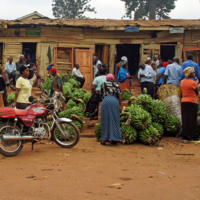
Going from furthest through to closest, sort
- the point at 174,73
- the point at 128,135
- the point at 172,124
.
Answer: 1. the point at 174,73
2. the point at 172,124
3. the point at 128,135

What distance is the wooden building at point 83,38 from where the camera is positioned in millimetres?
16125

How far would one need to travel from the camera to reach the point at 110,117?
6484 mm

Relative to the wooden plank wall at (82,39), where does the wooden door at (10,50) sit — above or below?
below

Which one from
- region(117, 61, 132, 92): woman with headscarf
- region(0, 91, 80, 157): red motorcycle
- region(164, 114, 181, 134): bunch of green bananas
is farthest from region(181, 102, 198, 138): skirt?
region(0, 91, 80, 157): red motorcycle

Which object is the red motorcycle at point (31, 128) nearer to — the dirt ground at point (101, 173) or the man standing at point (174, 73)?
the dirt ground at point (101, 173)

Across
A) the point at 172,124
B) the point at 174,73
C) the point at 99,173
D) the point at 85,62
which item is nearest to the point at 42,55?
the point at 85,62

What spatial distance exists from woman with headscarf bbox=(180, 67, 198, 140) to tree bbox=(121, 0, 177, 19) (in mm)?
25738

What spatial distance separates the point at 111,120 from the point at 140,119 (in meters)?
0.69

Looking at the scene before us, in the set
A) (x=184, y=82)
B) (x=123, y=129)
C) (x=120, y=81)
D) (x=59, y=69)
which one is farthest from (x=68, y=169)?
(x=59, y=69)

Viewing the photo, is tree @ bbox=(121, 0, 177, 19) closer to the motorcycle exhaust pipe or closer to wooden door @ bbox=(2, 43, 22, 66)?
wooden door @ bbox=(2, 43, 22, 66)

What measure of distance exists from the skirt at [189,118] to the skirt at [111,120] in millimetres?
1745

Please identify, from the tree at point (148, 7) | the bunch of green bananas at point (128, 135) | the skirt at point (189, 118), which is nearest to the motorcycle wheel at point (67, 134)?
the bunch of green bananas at point (128, 135)

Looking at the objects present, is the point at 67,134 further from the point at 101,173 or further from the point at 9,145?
the point at 101,173

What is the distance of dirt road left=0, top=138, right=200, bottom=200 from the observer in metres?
3.65
